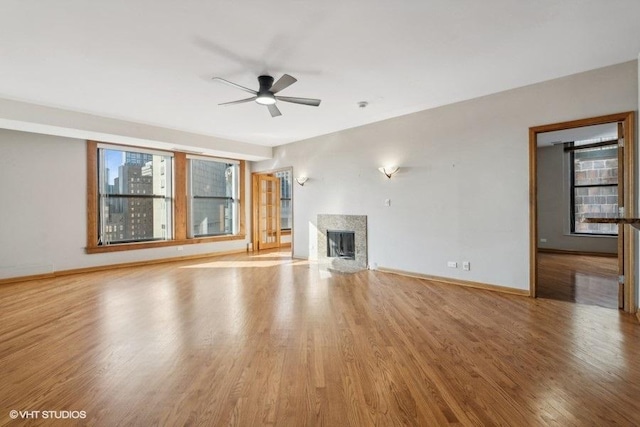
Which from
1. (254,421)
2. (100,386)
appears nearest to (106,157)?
(100,386)

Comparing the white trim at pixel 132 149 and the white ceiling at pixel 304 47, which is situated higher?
the white ceiling at pixel 304 47

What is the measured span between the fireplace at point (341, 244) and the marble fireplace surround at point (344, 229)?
0.07 meters

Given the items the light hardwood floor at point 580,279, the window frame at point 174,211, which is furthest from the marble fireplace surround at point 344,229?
the light hardwood floor at point 580,279

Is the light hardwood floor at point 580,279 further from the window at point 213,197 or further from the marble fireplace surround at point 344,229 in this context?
the window at point 213,197

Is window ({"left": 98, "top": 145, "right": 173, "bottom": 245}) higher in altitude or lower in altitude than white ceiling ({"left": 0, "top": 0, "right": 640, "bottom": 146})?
lower

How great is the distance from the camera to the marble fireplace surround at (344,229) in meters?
5.78

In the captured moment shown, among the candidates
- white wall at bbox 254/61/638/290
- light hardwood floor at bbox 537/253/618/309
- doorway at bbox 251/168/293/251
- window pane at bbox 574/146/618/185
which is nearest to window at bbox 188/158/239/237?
doorway at bbox 251/168/293/251

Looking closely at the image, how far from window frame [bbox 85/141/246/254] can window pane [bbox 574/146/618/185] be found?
8.75 metres

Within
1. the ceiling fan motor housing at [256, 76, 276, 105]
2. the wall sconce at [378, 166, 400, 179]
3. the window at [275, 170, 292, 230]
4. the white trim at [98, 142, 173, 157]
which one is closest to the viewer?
the ceiling fan motor housing at [256, 76, 276, 105]

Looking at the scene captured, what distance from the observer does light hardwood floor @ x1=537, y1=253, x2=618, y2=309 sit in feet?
12.8

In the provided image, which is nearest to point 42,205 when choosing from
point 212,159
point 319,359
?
point 212,159

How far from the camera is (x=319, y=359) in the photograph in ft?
7.67

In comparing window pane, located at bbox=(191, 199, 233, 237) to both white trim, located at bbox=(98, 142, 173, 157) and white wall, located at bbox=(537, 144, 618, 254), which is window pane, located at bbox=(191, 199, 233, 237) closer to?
white trim, located at bbox=(98, 142, 173, 157)

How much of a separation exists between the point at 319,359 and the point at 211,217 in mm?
6147
